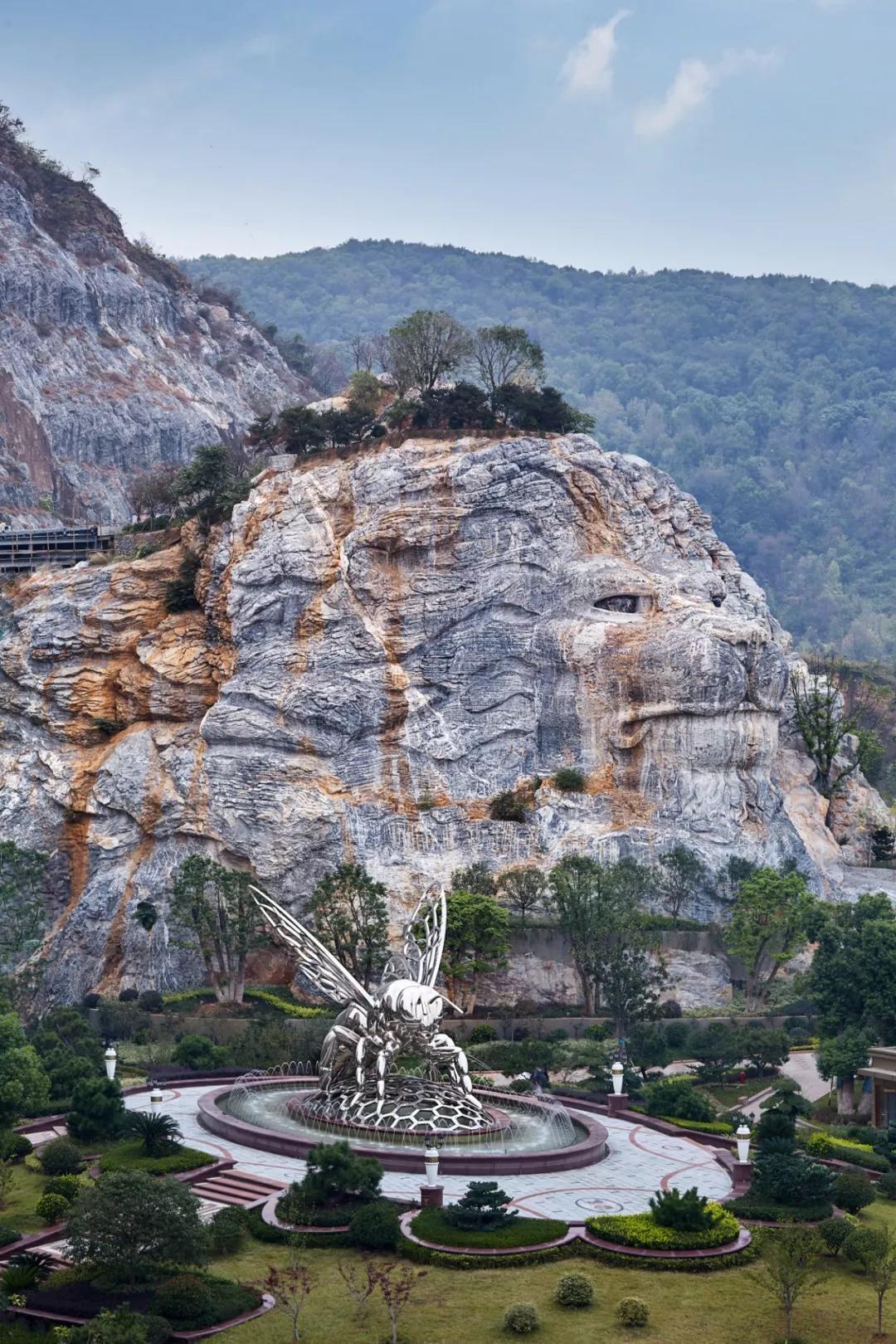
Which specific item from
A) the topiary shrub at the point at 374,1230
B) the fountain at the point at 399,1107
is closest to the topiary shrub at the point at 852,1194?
the fountain at the point at 399,1107

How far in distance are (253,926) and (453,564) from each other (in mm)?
20384

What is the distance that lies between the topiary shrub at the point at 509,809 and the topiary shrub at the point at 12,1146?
109ft

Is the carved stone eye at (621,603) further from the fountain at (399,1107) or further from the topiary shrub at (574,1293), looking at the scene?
the topiary shrub at (574,1293)

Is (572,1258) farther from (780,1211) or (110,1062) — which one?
(110,1062)

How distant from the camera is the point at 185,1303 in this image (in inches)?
1271

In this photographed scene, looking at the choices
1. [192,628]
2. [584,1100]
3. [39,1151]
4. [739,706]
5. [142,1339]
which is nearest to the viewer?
[142,1339]

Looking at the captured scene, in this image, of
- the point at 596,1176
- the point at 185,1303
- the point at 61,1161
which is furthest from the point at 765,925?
the point at 185,1303

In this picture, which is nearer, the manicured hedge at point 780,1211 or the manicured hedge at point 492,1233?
the manicured hedge at point 492,1233

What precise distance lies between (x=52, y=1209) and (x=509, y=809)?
38.8m

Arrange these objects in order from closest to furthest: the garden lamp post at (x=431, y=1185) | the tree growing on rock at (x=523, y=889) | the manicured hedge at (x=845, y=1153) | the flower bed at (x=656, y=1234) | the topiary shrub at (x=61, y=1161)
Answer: the flower bed at (x=656, y=1234)
the garden lamp post at (x=431, y=1185)
the topiary shrub at (x=61, y=1161)
the manicured hedge at (x=845, y=1153)
the tree growing on rock at (x=523, y=889)

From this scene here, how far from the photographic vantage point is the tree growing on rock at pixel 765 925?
66.0 metres

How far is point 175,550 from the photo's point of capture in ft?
282

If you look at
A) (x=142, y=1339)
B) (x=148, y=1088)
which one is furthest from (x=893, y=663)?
(x=142, y=1339)

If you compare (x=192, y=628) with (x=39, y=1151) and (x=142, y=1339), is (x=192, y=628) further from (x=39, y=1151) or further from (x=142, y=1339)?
(x=142, y=1339)
